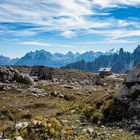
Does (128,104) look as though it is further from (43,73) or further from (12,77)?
(43,73)

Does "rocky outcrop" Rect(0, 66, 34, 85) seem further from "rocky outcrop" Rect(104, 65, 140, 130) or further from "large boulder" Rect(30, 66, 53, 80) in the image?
"rocky outcrop" Rect(104, 65, 140, 130)

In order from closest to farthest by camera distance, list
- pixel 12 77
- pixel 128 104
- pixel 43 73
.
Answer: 1. pixel 128 104
2. pixel 12 77
3. pixel 43 73

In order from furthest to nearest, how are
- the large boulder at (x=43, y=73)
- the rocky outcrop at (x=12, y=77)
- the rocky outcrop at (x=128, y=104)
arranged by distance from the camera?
A: 1. the large boulder at (x=43, y=73)
2. the rocky outcrop at (x=12, y=77)
3. the rocky outcrop at (x=128, y=104)

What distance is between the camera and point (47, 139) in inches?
714

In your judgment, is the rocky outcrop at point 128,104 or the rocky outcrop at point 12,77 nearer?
the rocky outcrop at point 128,104

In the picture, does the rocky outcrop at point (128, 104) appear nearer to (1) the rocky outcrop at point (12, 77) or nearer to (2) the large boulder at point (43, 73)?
(1) the rocky outcrop at point (12, 77)

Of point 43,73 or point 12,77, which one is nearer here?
point 12,77

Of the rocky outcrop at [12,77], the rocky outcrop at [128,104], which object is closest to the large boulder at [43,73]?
the rocky outcrop at [12,77]

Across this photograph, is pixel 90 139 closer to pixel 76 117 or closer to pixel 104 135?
pixel 104 135

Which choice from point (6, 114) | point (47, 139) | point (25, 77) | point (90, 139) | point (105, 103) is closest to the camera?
point (47, 139)

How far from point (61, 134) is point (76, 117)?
7733 millimetres

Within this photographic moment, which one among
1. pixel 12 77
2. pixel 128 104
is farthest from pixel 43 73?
pixel 128 104

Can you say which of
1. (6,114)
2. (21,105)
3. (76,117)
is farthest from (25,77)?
(76,117)

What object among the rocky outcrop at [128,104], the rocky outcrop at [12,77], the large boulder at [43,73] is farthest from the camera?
the large boulder at [43,73]
